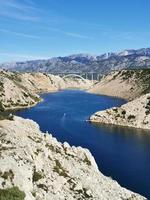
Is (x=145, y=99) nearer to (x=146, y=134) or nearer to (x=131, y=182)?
(x=146, y=134)

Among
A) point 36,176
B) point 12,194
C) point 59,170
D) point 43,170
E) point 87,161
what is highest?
point 12,194

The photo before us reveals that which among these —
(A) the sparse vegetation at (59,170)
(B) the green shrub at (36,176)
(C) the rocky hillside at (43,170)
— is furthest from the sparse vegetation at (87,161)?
(B) the green shrub at (36,176)

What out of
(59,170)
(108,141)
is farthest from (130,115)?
(59,170)

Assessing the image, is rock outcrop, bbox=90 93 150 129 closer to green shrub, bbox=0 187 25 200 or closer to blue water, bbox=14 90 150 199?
blue water, bbox=14 90 150 199

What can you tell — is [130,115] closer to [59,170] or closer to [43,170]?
[59,170]

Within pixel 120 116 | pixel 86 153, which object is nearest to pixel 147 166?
pixel 86 153

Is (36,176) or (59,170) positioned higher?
(36,176)

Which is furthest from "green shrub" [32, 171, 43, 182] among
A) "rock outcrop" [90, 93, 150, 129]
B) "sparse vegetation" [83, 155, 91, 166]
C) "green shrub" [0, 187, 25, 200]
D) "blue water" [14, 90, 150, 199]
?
"rock outcrop" [90, 93, 150, 129]
